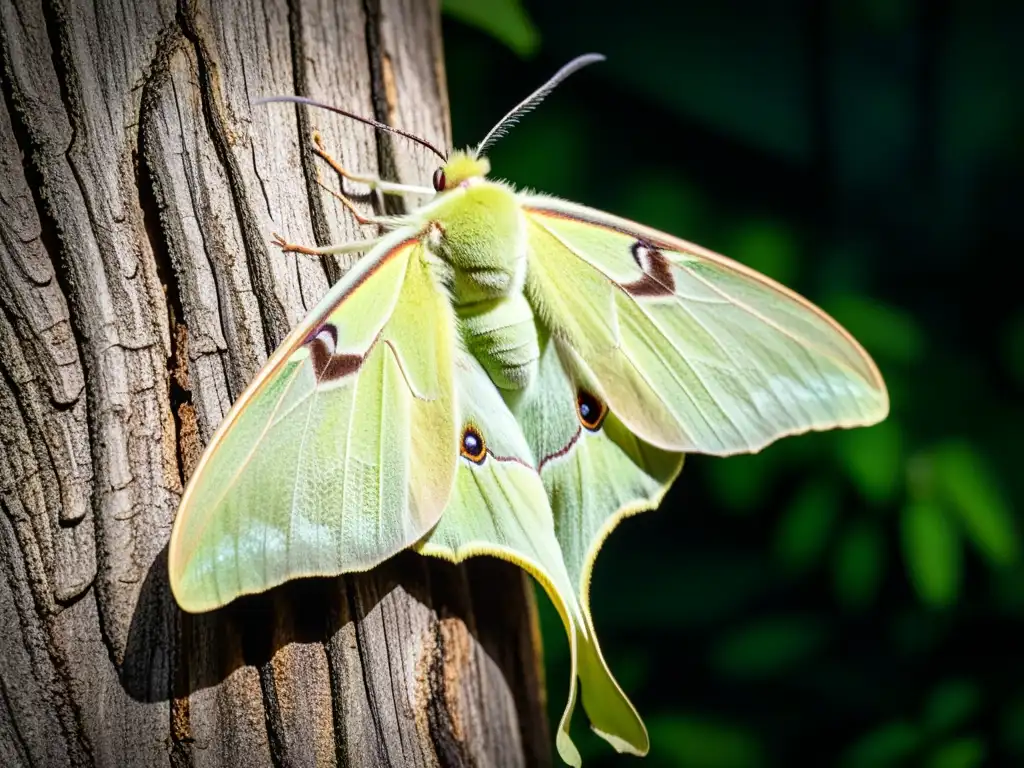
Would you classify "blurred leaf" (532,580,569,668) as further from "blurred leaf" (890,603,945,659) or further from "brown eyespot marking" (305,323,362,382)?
"brown eyespot marking" (305,323,362,382)

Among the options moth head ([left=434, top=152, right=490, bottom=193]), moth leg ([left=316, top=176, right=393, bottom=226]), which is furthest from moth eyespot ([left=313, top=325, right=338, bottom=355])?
moth head ([left=434, top=152, right=490, bottom=193])

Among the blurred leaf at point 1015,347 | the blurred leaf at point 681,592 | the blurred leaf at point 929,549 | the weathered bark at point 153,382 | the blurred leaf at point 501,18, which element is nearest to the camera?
the weathered bark at point 153,382

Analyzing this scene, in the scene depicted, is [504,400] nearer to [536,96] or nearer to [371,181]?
[371,181]

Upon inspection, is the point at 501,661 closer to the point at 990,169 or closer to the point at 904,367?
the point at 904,367

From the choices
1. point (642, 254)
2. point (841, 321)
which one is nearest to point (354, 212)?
point (642, 254)

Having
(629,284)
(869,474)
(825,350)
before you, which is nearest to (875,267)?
(869,474)

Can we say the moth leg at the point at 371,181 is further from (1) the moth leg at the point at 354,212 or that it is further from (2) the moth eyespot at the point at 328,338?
(2) the moth eyespot at the point at 328,338

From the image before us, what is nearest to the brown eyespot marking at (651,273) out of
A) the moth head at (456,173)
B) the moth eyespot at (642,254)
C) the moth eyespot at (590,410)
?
the moth eyespot at (642,254)
